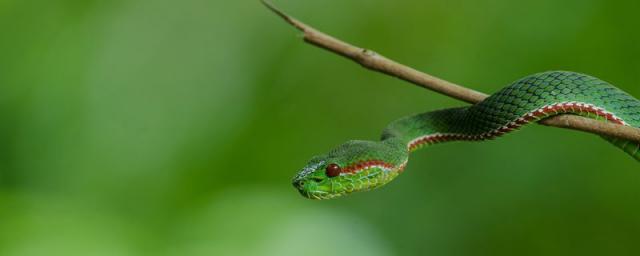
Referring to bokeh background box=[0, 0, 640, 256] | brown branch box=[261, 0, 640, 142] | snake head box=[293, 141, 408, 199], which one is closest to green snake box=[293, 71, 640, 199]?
snake head box=[293, 141, 408, 199]

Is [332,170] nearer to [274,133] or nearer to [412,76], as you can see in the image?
[412,76]

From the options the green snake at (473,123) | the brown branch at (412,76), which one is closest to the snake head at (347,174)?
the green snake at (473,123)

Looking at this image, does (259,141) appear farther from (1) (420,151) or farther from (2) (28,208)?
(2) (28,208)

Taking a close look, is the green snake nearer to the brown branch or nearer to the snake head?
the snake head

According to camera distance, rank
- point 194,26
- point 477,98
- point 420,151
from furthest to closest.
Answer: point 194,26 → point 420,151 → point 477,98

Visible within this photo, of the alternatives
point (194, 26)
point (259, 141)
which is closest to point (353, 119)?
point (259, 141)

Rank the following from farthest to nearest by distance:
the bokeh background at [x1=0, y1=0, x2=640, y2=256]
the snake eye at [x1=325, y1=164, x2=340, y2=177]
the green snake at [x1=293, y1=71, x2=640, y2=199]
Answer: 1. the bokeh background at [x1=0, y1=0, x2=640, y2=256]
2. the snake eye at [x1=325, y1=164, x2=340, y2=177]
3. the green snake at [x1=293, y1=71, x2=640, y2=199]
